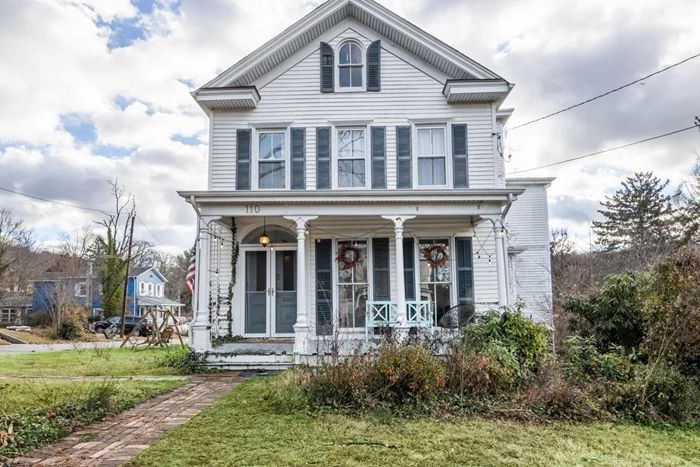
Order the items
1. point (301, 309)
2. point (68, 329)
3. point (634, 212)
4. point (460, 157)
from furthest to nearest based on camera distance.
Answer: point (634, 212) < point (68, 329) < point (460, 157) < point (301, 309)

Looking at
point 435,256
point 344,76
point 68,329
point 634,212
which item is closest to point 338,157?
point 344,76

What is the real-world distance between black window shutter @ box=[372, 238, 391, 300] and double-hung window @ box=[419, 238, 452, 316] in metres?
0.85

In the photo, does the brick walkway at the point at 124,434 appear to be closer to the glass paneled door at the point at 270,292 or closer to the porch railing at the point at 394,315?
the porch railing at the point at 394,315

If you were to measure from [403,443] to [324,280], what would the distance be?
6.84 m

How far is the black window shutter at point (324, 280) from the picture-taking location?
427 inches

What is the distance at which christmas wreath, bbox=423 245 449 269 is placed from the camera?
10.9m

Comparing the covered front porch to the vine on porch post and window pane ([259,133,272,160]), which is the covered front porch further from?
window pane ([259,133,272,160])

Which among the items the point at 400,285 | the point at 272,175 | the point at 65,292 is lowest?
the point at 65,292

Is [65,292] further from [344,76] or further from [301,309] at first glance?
[344,76]

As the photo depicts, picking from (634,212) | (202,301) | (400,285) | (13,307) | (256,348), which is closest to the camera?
(202,301)

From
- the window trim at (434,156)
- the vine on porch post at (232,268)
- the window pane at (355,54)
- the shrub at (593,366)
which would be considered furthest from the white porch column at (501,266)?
the vine on porch post at (232,268)

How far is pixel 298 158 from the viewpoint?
1091 cm

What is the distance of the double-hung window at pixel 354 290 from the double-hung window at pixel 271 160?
2.30 metres

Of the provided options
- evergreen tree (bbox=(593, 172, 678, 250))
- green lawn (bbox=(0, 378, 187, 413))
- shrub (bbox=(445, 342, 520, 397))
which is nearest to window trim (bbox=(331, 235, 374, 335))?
green lawn (bbox=(0, 378, 187, 413))
